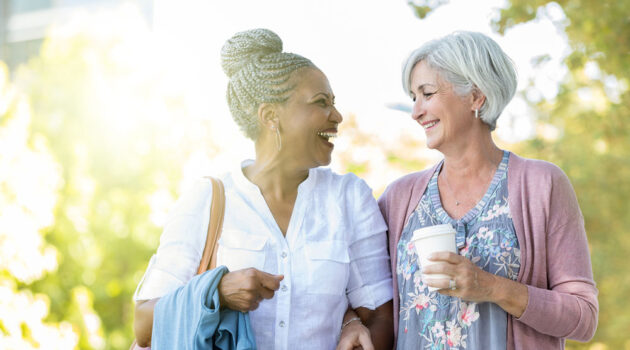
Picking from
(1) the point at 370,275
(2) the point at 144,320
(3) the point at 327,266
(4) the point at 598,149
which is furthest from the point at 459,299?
(4) the point at 598,149

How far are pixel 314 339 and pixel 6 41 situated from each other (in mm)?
18844

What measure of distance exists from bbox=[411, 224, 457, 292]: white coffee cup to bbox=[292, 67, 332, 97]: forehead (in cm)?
75

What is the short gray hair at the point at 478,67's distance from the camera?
7.34 feet

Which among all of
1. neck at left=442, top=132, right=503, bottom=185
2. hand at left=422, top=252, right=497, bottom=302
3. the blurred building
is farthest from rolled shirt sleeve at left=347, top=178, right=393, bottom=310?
the blurred building

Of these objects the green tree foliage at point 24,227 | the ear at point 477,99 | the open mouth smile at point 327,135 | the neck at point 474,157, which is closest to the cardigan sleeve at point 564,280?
the neck at point 474,157

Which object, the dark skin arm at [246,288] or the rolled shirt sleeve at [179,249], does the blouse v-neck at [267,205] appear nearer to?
the rolled shirt sleeve at [179,249]

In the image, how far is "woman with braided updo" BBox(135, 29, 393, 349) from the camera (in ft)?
7.09

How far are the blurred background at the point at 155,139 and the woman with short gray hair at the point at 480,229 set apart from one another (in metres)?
4.09

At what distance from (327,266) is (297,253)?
0.12 m

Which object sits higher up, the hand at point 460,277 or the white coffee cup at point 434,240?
the white coffee cup at point 434,240

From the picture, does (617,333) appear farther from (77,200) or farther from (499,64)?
(77,200)

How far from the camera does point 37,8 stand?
62.1ft

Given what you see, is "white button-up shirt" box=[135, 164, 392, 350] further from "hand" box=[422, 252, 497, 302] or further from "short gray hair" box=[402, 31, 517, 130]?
"short gray hair" box=[402, 31, 517, 130]

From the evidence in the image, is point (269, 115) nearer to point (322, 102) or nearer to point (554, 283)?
point (322, 102)
